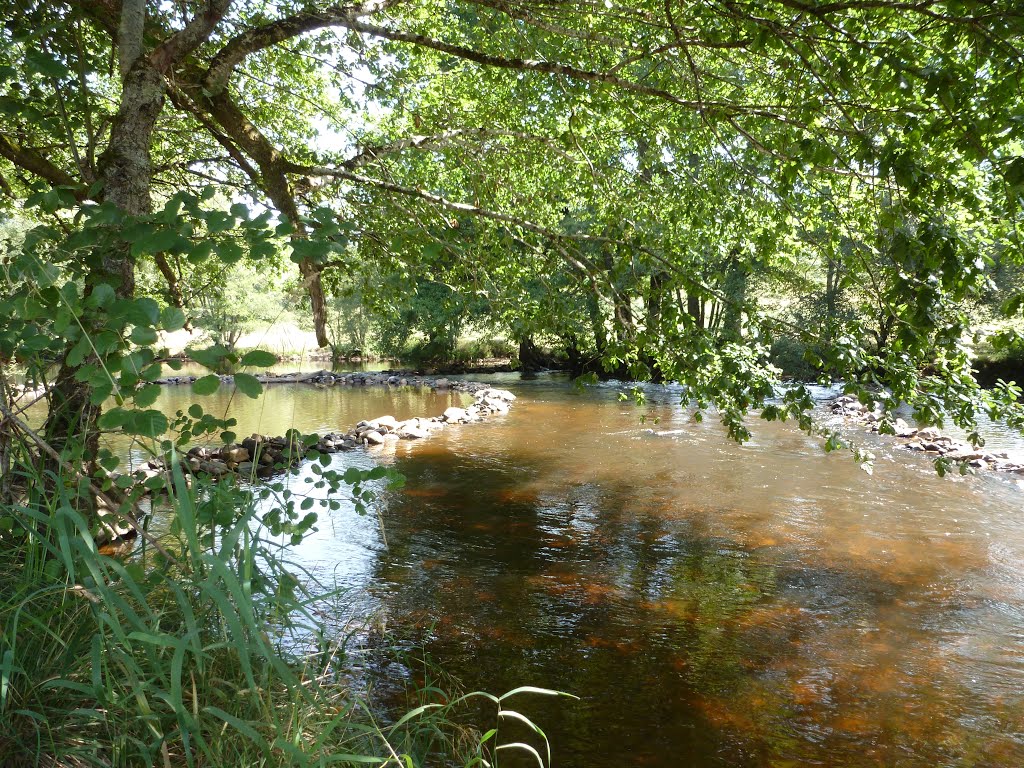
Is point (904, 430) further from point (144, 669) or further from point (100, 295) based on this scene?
point (100, 295)

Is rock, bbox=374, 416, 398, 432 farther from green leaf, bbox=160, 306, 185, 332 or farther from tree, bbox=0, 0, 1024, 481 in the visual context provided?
green leaf, bbox=160, 306, 185, 332

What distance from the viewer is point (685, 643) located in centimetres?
475

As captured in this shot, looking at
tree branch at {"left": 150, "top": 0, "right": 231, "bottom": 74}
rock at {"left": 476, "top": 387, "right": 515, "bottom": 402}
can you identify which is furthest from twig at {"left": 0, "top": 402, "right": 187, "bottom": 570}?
rock at {"left": 476, "top": 387, "right": 515, "bottom": 402}

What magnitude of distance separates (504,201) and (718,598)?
3.87 m

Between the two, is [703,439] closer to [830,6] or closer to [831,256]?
[831,256]

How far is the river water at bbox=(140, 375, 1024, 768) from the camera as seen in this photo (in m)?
3.78

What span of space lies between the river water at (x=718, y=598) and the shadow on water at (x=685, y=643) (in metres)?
0.02

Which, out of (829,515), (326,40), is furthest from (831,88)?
(829,515)

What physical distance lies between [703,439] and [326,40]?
8.84 meters

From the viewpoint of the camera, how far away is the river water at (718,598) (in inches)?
149

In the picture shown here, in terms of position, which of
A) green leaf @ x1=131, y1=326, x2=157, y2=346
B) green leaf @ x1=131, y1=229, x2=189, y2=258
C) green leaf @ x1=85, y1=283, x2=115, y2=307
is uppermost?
green leaf @ x1=131, y1=229, x2=189, y2=258

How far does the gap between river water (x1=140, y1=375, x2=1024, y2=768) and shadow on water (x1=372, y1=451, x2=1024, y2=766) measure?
0.05ft

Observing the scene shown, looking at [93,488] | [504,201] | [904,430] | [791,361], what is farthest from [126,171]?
[791,361]

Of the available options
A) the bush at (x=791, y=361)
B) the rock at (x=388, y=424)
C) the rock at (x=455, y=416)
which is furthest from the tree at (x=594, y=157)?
the bush at (x=791, y=361)
